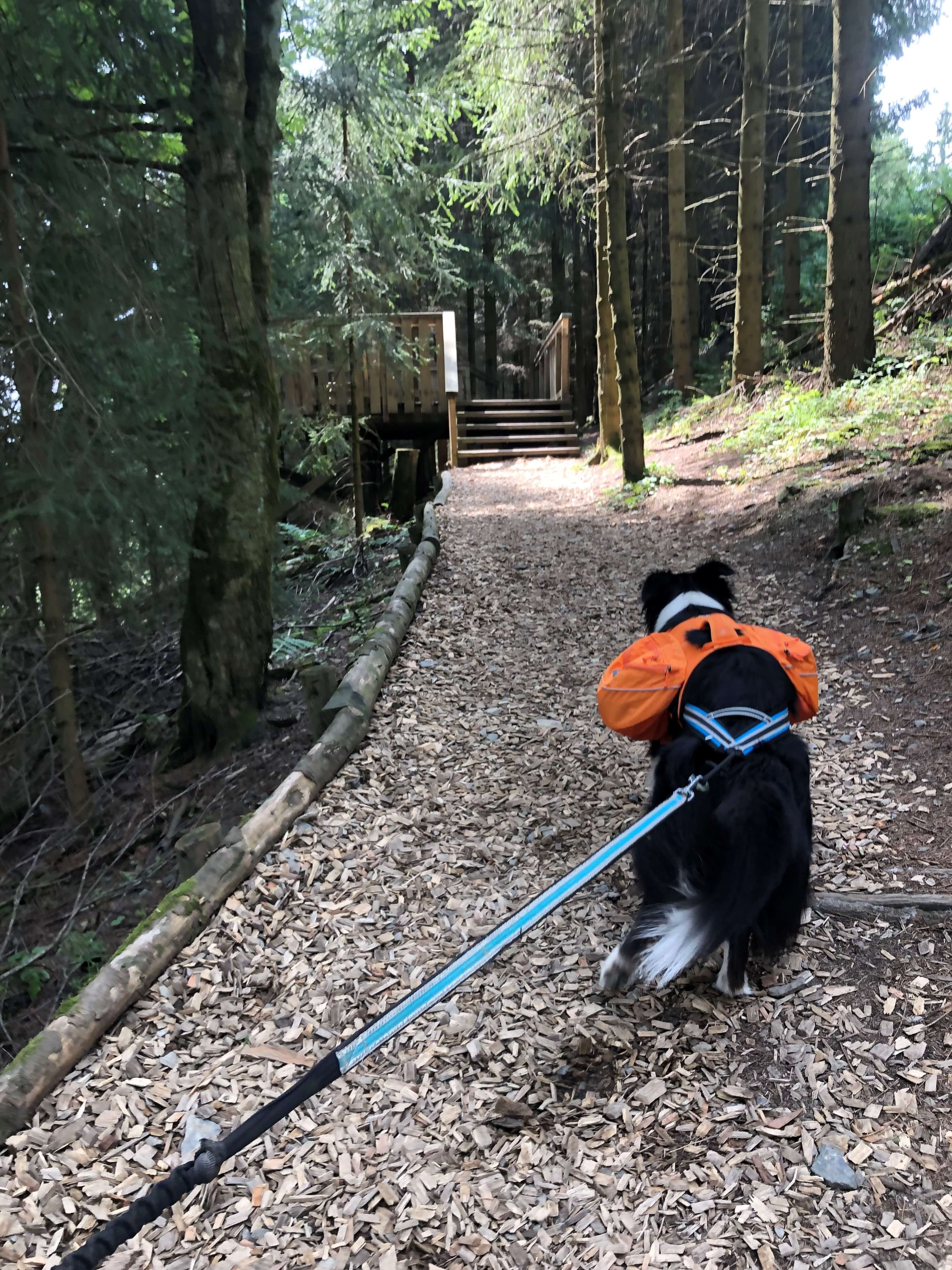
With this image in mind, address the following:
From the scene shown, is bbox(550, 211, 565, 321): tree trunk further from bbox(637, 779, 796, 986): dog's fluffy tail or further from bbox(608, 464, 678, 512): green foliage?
bbox(637, 779, 796, 986): dog's fluffy tail

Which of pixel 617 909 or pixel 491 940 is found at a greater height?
pixel 491 940

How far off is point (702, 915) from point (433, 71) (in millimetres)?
13193

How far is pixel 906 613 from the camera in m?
4.62

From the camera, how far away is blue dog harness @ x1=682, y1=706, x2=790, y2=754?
7.33 feet

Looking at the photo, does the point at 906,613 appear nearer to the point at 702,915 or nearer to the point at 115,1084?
the point at 702,915

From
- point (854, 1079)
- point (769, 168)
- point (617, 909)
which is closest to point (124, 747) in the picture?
point (617, 909)

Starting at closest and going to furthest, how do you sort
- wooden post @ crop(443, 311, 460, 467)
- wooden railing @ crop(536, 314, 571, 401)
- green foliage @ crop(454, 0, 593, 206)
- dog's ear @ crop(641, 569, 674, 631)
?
→ dog's ear @ crop(641, 569, 674, 631) → green foliage @ crop(454, 0, 593, 206) → wooden post @ crop(443, 311, 460, 467) → wooden railing @ crop(536, 314, 571, 401)

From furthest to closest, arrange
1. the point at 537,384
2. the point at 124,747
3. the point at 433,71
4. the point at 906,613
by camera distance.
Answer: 1. the point at 537,384
2. the point at 433,71
3. the point at 124,747
4. the point at 906,613

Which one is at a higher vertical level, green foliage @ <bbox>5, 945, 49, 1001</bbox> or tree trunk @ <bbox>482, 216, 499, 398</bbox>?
tree trunk @ <bbox>482, 216, 499, 398</bbox>

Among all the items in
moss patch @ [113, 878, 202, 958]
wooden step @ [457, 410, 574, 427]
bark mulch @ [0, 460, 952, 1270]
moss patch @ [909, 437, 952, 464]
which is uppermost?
wooden step @ [457, 410, 574, 427]

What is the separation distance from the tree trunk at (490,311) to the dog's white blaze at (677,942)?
20.0 metres

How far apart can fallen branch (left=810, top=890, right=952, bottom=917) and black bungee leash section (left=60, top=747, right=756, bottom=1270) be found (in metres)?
0.90

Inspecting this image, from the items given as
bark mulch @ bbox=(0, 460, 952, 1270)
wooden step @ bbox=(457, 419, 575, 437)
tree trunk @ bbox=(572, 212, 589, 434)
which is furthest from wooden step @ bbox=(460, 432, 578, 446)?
bark mulch @ bbox=(0, 460, 952, 1270)

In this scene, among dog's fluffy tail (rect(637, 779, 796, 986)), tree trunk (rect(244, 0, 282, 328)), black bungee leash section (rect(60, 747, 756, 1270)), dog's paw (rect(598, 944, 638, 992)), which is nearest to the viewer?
black bungee leash section (rect(60, 747, 756, 1270))
